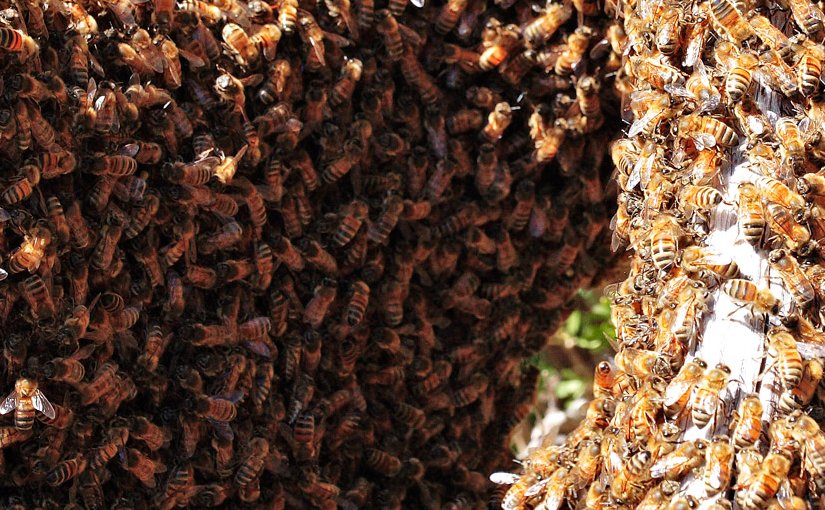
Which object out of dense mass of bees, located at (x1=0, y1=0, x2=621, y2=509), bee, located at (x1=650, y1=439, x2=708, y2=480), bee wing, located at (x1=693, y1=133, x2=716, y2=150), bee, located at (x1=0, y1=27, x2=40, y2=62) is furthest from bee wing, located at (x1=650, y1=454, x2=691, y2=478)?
bee, located at (x1=0, y1=27, x2=40, y2=62)

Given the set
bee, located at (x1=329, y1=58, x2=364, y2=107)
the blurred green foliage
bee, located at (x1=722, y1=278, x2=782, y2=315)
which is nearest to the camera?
bee, located at (x1=722, y1=278, x2=782, y2=315)

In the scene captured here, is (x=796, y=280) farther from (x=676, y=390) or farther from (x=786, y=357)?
(x=676, y=390)

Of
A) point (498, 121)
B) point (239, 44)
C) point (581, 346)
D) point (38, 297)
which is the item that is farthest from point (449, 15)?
point (581, 346)

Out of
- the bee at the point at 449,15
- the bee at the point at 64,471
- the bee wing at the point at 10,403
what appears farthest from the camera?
the bee at the point at 449,15

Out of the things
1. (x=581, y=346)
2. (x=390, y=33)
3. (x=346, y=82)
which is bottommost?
(x=581, y=346)

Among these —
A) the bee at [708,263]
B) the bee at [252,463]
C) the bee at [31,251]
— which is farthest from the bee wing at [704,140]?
the bee at [31,251]

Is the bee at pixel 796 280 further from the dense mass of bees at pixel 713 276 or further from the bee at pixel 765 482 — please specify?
the bee at pixel 765 482

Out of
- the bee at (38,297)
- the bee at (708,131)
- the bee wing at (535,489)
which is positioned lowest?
the bee wing at (535,489)

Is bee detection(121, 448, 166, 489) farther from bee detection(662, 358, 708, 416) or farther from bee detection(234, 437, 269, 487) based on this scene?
bee detection(662, 358, 708, 416)

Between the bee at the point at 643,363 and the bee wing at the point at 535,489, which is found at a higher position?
the bee at the point at 643,363
